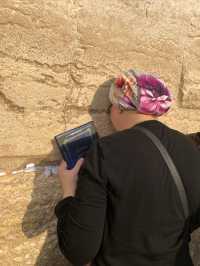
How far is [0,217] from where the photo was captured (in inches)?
83.7

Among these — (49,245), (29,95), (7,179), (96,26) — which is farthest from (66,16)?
(49,245)

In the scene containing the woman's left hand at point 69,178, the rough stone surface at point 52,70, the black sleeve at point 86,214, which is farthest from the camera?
the rough stone surface at point 52,70

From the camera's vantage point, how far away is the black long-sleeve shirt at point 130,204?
1.65 metres

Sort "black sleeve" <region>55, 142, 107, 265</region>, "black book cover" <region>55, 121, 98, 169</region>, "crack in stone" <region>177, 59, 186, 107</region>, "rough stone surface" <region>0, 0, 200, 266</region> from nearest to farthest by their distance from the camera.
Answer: "black sleeve" <region>55, 142, 107, 265</region> → "black book cover" <region>55, 121, 98, 169</region> → "rough stone surface" <region>0, 0, 200, 266</region> → "crack in stone" <region>177, 59, 186, 107</region>

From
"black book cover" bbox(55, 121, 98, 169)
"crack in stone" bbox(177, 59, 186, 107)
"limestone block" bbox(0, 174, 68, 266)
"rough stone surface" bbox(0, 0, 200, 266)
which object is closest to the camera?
"black book cover" bbox(55, 121, 98, 169)

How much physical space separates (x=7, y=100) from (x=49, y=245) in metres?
0.76

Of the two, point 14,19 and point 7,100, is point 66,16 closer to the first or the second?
point 14,19

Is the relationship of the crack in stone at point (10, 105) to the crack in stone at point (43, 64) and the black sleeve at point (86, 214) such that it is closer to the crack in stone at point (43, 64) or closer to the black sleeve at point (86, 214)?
the crack in stone at point (43, 64)

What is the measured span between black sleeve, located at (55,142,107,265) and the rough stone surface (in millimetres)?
516

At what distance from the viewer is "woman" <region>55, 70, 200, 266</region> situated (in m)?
1.65

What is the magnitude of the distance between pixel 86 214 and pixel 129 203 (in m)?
0.18

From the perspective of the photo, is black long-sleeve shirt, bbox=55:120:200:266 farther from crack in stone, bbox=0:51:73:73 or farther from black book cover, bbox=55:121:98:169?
crack in stone, bbox=0:51:73:73

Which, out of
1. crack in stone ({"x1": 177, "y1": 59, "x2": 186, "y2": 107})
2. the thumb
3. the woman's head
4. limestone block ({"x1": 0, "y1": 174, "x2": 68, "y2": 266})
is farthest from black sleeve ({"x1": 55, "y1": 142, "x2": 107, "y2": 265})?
crack in stone ({"x1": 177, "y1": 59, "x2": 186, "y2": 107})

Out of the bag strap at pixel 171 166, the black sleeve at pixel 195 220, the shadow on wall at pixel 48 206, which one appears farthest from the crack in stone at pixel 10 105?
the black sleeve at pixel 195 220
